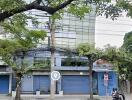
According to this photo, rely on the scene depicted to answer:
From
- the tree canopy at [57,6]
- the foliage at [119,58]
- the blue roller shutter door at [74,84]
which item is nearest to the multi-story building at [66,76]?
the blue roller shutter door at [74,84]

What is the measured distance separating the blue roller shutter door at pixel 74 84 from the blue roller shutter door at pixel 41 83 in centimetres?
193

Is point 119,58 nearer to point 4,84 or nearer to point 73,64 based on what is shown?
point 73,64

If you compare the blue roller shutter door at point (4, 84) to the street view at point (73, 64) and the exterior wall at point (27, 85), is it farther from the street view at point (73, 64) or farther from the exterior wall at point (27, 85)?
the exterior wall at point (27, 85)

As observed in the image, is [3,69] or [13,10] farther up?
[13,10]

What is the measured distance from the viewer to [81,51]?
4122 cm

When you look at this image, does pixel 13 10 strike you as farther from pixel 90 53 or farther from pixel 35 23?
pixel 90 53

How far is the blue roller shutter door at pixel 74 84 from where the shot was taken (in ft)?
167

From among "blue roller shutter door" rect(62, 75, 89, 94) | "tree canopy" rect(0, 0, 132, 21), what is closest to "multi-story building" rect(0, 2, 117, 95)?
"blue roller shutter door" rect(62, 75, 89, 94)

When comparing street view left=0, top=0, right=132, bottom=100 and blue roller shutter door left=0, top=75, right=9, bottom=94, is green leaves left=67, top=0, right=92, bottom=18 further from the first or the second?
blue roller shutter door left=0, top=75, right=9, bottom=94

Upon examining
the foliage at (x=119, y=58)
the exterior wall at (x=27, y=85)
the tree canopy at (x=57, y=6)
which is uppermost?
the tree canopy at (x=57, y=6)

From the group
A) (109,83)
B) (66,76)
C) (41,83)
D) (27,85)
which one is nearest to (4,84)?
(27,85)

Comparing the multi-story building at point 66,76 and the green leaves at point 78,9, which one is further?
the multi-story building at point 66,76

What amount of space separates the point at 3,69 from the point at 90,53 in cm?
1423

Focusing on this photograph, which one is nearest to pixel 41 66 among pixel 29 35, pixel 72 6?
pixel 29 35
